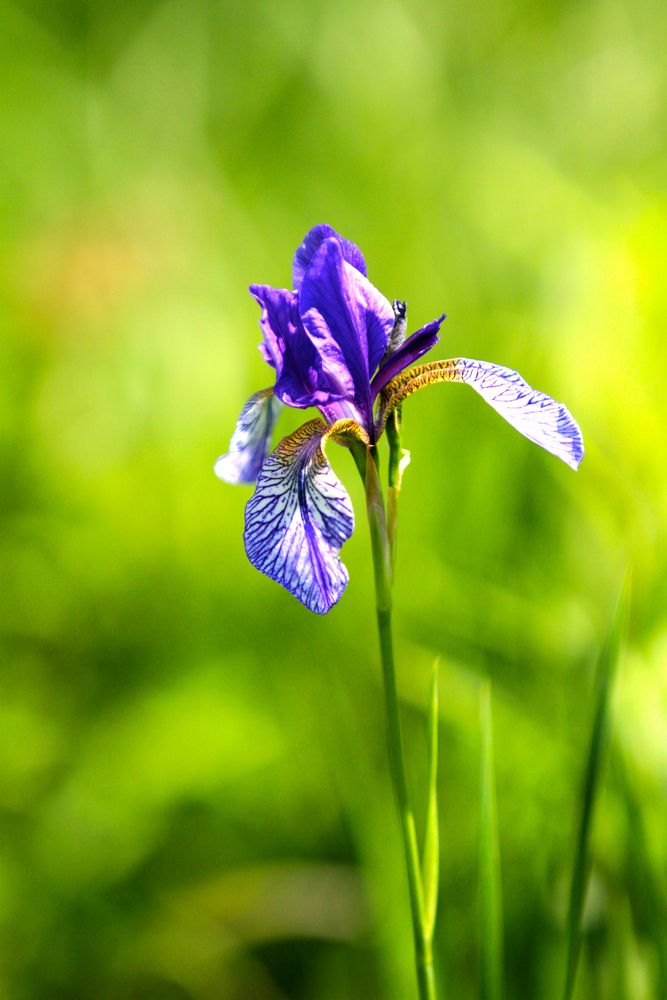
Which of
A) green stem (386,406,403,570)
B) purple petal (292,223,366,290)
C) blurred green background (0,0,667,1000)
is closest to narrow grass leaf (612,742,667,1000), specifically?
blurred green background (0,0,667,1000)

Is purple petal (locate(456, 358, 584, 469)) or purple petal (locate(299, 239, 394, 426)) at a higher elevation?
purple petal (locate(299, 239, 394, 426))

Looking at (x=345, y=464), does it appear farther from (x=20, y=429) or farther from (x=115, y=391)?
(x=20, y=429)

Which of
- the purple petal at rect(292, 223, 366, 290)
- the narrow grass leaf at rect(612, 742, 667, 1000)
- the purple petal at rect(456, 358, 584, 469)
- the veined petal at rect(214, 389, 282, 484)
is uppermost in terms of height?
the purple petal at rect(292, 223, 366, 290)

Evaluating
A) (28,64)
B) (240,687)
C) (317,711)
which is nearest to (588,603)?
(317,711)

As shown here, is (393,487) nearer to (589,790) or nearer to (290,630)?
(589,790)

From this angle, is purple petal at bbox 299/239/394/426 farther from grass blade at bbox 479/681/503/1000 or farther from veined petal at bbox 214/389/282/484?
grass blade at bbox 479/681/503/1000

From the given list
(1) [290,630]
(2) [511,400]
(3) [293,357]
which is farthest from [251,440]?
(1) [290,630]
